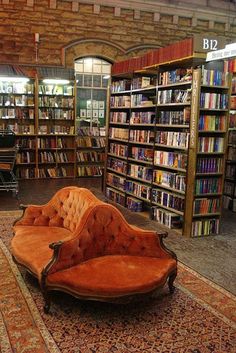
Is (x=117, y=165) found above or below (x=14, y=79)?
below

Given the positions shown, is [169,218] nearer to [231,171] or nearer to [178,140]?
[178,140]

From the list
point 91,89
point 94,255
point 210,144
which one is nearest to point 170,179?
point 210,144

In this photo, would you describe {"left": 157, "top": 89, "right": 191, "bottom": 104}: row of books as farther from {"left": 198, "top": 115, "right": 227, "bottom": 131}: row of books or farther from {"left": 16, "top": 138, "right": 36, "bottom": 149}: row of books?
{"left": 16, "top": 138, "right": 36, "bottom": 149}: row of books

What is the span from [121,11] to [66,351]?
30.6ft

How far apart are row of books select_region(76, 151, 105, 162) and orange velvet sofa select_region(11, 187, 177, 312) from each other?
6.22m

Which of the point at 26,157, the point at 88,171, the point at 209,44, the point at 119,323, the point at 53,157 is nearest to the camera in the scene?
the point at 119,323

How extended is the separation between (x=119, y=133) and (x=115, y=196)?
48.3 inches

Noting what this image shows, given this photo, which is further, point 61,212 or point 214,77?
point 214,77

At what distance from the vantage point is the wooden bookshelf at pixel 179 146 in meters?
5.27

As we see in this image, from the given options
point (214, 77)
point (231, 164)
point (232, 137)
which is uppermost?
point (214, 77)

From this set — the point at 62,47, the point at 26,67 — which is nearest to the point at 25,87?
the point at 26,67

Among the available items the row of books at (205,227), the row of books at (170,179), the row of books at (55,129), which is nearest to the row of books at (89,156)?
the row of books at (55,129)

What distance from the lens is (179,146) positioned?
5.55 m

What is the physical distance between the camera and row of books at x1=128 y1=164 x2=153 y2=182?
6.40 m
